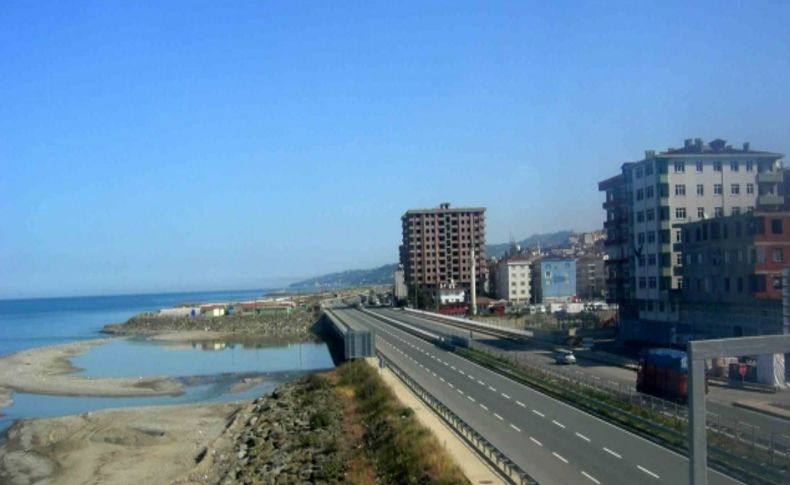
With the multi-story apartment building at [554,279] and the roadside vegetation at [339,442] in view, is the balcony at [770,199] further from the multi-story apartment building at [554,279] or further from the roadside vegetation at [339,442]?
the multi-story apartment building at [554,279]

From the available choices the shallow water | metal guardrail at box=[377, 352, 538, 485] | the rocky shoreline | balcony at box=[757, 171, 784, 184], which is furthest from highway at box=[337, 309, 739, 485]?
the rocky shoreline

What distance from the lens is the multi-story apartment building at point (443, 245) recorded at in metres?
150

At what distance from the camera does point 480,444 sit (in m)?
21.0

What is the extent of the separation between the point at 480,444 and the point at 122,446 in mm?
20748

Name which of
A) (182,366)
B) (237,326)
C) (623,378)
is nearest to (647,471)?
(623,378)

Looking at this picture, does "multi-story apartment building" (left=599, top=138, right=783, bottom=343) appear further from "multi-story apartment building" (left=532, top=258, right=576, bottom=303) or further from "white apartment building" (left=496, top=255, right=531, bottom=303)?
"white apartment building" (left=496, top=255, right=531, bottom=303)

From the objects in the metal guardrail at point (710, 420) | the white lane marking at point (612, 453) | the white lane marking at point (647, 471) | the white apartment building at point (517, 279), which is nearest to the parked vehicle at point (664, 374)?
the metal guardrail at point (710, 420)

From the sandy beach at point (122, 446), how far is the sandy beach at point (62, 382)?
10119mm

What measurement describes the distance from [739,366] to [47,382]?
48.7 metres

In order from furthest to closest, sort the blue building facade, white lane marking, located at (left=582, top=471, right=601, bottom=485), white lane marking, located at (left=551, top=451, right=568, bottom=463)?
the blue building facade → white lane marking, located at (left=551, top=451, right=568, bottom=463) → white lane marking, located at (left=582, top=471, right=601, bottom=485)

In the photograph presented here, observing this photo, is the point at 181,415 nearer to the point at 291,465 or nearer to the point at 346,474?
the point at 291,465

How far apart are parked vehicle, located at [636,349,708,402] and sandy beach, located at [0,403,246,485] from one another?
1563 cm

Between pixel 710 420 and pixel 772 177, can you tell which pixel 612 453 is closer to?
pixel 710 420

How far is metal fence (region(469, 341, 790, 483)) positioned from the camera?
51.2ft
